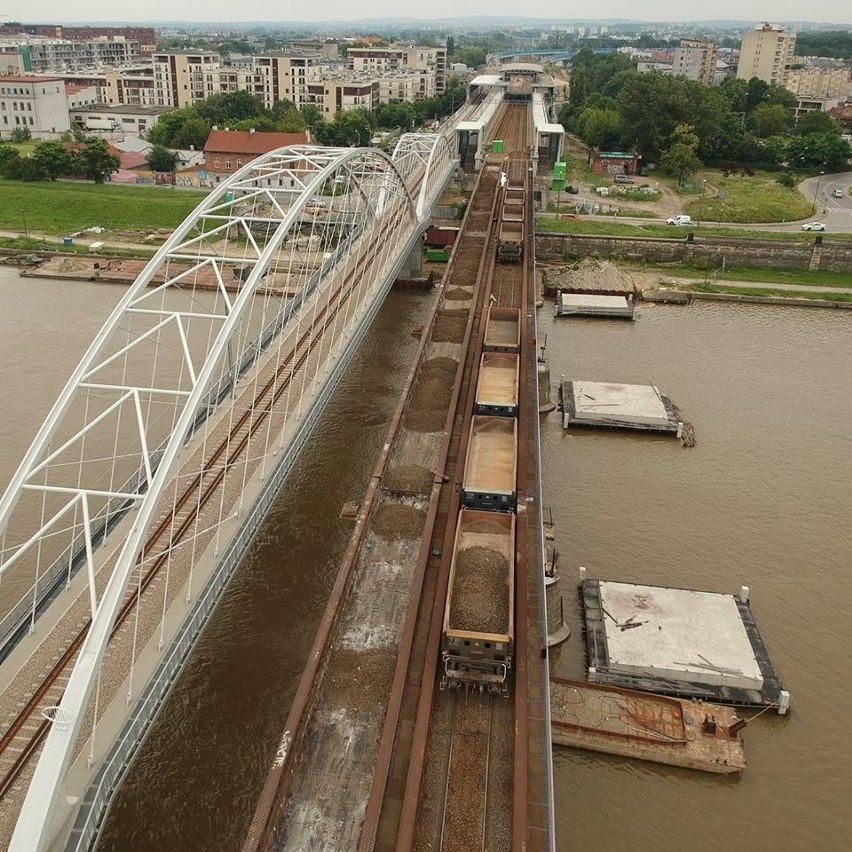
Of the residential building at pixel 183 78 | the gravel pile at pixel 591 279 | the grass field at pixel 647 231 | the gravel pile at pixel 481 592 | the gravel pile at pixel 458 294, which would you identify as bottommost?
the gravel pile at pixel 591 279

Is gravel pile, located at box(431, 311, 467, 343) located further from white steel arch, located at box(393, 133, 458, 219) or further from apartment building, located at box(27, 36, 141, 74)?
apartment building, located at box(27, 36, 141, 74)

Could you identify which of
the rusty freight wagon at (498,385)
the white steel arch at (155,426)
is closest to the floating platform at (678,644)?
the rusty freight wagon at (498,385)

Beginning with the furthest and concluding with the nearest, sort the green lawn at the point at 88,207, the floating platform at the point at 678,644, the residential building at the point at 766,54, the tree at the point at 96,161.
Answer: the residential building at the point at 766,54 < the tree at the point at 96,161 < the green lawn at the point at 88,207 < the floating platform at the point at 678,644

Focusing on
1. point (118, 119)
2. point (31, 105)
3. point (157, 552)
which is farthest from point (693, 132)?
point (157, 552)

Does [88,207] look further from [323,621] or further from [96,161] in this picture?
[323,621]

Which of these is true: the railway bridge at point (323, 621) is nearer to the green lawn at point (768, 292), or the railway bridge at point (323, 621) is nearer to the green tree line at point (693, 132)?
the green lawn at point (768, 292)

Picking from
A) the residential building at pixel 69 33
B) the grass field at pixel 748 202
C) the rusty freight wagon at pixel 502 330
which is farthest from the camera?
the residential building at pixel 69 33
